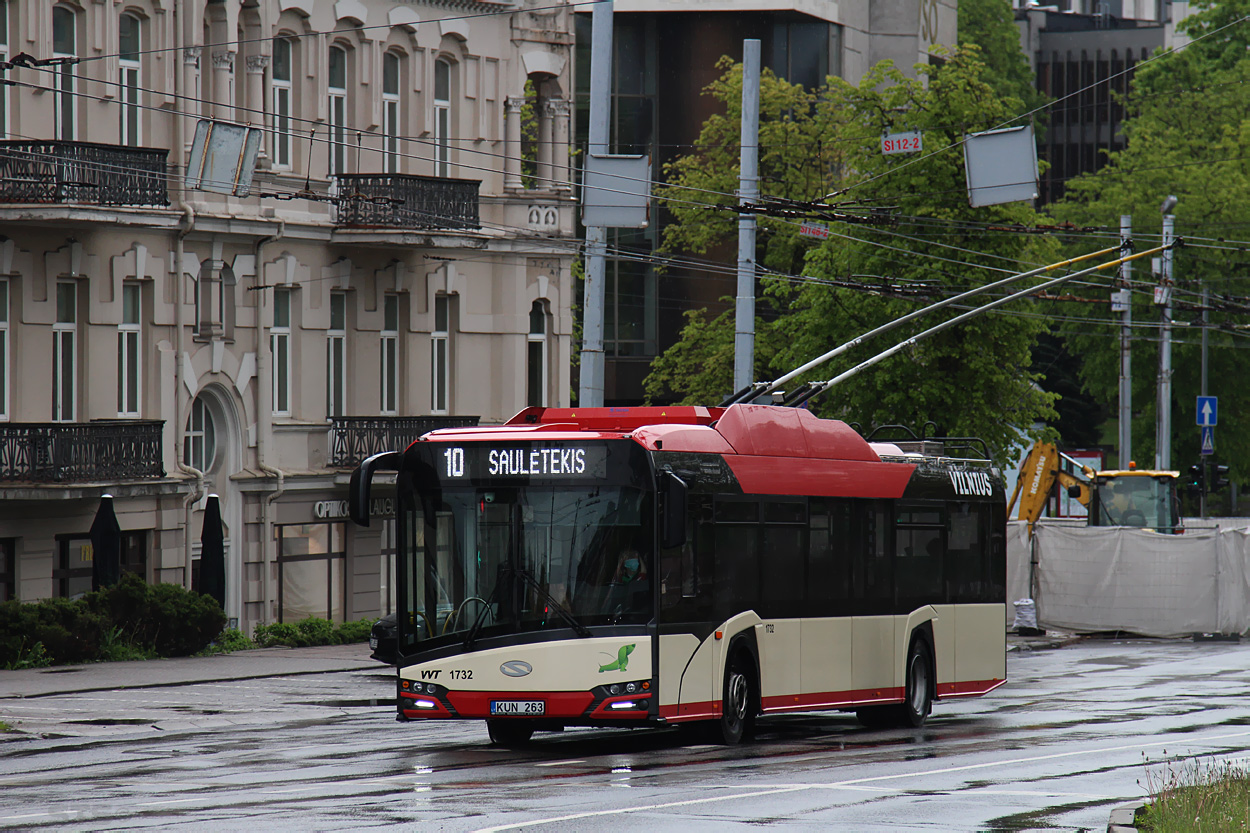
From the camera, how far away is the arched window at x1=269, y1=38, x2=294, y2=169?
116 ft

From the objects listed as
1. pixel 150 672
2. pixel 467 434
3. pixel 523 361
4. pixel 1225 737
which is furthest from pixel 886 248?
pixel 467 434

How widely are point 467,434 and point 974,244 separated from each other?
26.9 meters

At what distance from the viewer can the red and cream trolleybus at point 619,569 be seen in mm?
16203

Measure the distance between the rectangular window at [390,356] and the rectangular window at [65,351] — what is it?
7890 mm

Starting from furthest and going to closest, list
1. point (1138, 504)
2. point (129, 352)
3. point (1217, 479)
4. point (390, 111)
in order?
point (1217, 479) → point (1138, 504) → point (390, 111) → point (129, 352)

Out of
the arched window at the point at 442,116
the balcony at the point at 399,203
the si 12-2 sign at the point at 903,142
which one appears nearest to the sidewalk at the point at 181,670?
the balcony at the point at 399,203

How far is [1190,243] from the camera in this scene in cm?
6425

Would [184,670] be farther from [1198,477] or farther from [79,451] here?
[1198,477]

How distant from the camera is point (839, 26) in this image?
64.0 metres

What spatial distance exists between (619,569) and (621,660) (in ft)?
2.42

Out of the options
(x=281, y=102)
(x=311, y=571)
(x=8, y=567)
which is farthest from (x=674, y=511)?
(x=281, y=102)

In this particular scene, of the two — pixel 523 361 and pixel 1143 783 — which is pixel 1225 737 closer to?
pixel 1143 783

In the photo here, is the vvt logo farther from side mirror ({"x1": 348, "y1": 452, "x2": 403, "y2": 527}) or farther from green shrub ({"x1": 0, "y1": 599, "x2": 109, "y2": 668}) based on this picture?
green shrub ({"x1": 0, "y1": 599, "x2": 109, "y2": 668})

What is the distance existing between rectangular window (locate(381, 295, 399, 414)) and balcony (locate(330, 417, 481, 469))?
3.73 feet
